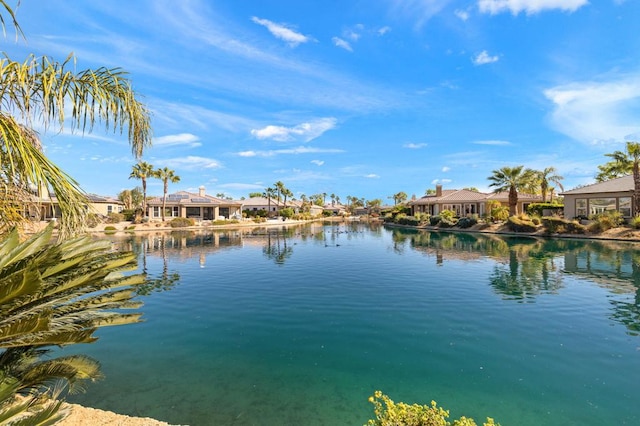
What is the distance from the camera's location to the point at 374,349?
864 centimetres

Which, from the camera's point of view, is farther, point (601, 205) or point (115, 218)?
point (115, 218)

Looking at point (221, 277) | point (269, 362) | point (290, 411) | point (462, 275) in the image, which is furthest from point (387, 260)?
point (290, 411)

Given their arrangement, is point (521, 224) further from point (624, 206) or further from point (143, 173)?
point (143, 173)

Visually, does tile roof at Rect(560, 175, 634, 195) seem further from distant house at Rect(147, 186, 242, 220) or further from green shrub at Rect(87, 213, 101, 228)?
distant house at Rect(147, 186, 242, 220)

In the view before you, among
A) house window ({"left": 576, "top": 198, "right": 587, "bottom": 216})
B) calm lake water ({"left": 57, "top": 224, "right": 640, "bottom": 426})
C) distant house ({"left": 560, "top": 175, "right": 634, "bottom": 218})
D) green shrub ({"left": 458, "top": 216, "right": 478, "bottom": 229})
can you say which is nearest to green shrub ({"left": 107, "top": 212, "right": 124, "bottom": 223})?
calm lake water ({"left": 57, "top": 224, "right": 640, "bottom": 426})

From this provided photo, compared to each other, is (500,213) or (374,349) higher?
(500,213)

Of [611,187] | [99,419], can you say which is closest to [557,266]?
[99,419]

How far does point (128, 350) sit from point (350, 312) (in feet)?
21.8

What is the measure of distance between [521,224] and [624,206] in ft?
33.7

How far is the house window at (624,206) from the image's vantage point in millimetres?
35844

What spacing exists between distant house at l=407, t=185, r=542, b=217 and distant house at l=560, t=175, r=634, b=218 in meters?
11.9

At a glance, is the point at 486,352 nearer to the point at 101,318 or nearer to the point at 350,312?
the point at 350,312

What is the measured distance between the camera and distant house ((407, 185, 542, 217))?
5381cm

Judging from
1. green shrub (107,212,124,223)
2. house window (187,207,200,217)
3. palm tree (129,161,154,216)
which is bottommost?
green shrub (107,212,124,223)
